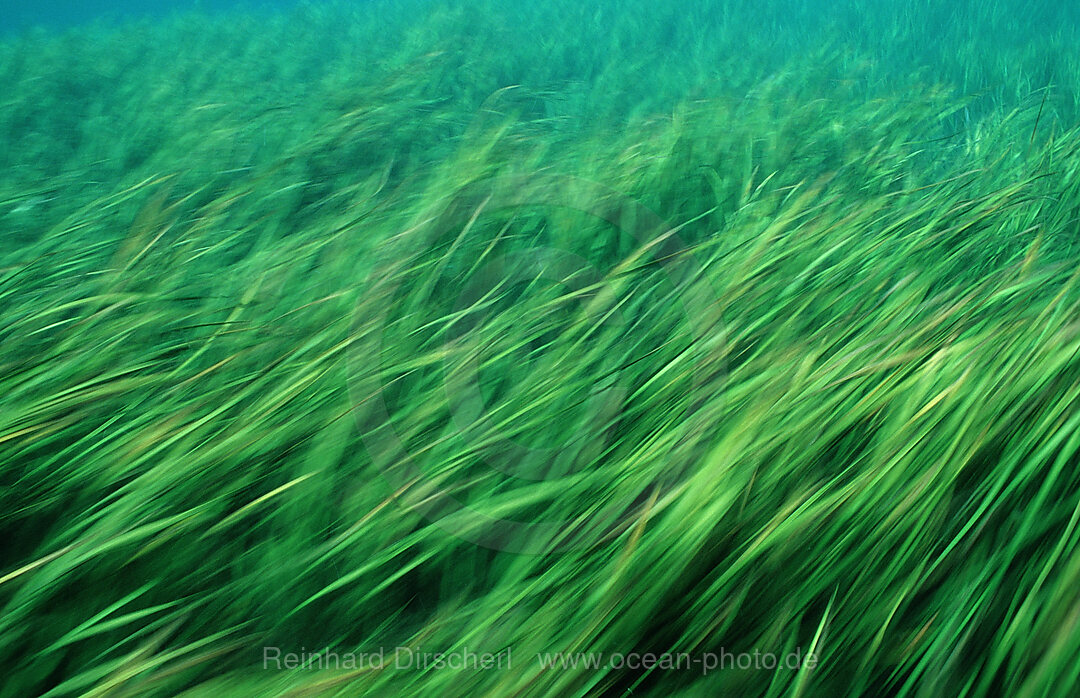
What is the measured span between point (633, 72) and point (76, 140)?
1.91 m

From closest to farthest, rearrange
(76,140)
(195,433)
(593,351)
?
(195,433)
(593,351)
(76,140)

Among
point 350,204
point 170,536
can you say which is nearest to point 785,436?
point 170,536

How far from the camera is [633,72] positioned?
2701 millimetres

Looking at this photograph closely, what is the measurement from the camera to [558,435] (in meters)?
0.76

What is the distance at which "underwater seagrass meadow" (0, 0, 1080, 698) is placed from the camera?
498mm

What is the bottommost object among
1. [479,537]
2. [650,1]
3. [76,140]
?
[479,537]

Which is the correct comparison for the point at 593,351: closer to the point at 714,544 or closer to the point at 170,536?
the point at 714,544
